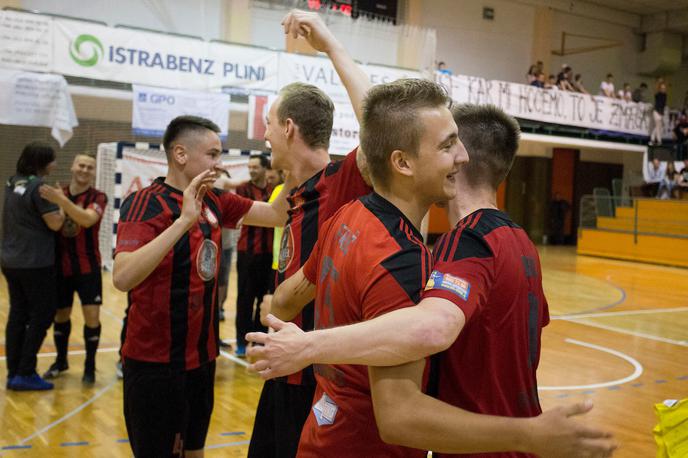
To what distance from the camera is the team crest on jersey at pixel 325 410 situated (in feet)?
5.39

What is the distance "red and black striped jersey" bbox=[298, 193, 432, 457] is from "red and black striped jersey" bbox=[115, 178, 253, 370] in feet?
5.10

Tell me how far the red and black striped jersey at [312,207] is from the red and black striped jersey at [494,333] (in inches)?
33.3

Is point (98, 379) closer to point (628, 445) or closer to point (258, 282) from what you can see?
point (258, 282)

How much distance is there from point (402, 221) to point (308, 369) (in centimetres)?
104

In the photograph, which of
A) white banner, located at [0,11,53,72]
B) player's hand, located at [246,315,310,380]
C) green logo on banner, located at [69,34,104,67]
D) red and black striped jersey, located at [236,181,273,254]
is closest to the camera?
player's hand, located at [246,315,310,380]

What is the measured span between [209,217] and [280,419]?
1.17 m

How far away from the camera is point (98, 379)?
20.6ft

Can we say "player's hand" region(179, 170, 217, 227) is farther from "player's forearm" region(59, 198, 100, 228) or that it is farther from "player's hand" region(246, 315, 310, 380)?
"player's forearm" region(59, 198, 100, 228)

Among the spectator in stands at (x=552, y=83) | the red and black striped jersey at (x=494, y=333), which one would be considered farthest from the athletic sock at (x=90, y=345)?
the spectator in stands at (x=552, y=83)

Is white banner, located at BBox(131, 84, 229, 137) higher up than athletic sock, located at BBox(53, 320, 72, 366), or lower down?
higher up

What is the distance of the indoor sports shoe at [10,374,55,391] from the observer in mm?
5785

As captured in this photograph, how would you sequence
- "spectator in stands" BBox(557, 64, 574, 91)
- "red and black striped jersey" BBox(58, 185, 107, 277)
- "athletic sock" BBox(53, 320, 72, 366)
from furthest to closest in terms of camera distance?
"spectator in stands" BBox(557, 64, 574, 91) < "athletic sock" BBox(53, 320, 72, 366) < "red and black striped jersey" BBox(58, 185, 107, 277)

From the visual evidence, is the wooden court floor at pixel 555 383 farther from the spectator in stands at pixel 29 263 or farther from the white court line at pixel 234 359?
the spectator in stands at pixel 29 263

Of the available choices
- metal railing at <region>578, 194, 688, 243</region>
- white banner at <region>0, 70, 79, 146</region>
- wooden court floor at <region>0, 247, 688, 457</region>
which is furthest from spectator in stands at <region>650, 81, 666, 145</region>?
white banner at <region>0, 70, 79, 146</region>
